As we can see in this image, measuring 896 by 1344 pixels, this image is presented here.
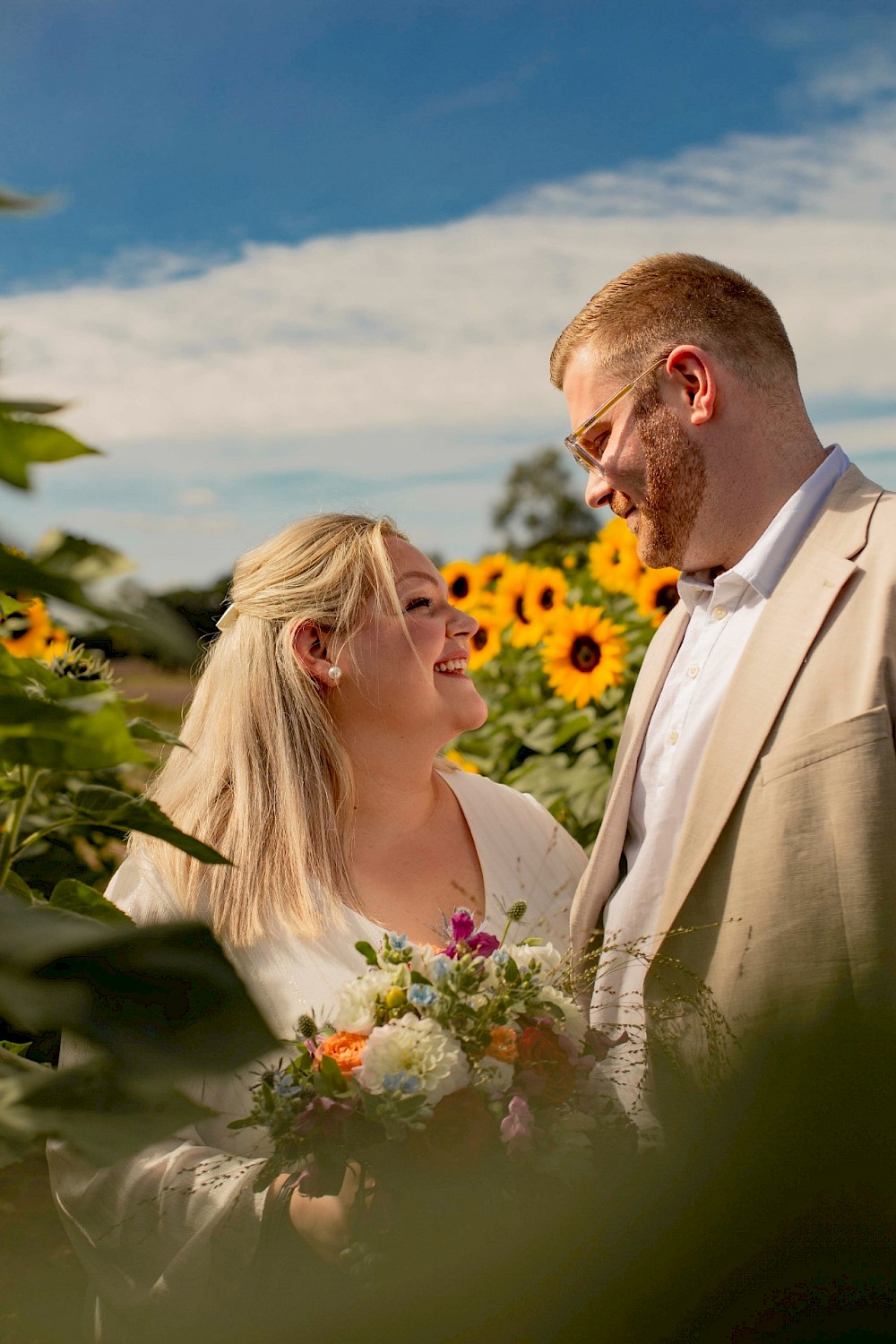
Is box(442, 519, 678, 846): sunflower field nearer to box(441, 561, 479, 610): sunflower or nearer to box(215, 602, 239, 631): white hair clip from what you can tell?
box(441, 561, 479, 610): sunflower

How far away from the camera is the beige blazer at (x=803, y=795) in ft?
6.97

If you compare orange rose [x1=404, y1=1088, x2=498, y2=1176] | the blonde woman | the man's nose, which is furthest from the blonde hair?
orange rose [x1=404, y1=1088, x2=498, y2=1176]

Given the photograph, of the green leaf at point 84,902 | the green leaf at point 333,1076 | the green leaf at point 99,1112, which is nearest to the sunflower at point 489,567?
the green leaf at point 333,1076

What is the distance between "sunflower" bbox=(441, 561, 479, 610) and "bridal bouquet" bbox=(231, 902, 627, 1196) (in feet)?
13.8

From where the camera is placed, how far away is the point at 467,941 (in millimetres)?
1665

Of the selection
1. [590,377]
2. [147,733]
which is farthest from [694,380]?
[147,733]

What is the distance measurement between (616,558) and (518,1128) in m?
4.31

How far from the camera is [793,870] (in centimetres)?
217

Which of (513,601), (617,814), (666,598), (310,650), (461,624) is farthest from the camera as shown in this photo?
(513,601)

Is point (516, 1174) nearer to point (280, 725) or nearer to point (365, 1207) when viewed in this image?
point (365, 1207)

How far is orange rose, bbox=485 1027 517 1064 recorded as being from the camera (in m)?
1.48

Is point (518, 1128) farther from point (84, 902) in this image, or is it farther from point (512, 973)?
point (84, 902)

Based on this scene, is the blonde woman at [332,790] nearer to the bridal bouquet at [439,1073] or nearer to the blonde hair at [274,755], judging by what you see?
the blonde hair at [274,755]

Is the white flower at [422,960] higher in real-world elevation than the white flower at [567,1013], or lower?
higher
